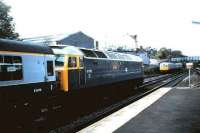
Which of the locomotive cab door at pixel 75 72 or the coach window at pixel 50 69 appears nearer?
the coach window at pixel 50 69

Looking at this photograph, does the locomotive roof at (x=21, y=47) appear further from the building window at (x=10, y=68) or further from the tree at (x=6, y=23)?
the tree at (x=6, y=23)

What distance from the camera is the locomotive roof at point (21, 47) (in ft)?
36.6

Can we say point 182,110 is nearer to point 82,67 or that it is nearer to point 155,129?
point 155,129

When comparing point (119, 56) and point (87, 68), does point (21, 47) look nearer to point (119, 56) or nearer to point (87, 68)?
point (87, 68)

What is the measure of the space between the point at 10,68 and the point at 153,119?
6.40 metres

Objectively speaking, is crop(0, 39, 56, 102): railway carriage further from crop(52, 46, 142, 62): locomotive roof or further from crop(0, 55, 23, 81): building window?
crop(52, 46, 142, 62): locomotive roof

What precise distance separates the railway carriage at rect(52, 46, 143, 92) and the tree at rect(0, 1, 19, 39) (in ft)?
60.4

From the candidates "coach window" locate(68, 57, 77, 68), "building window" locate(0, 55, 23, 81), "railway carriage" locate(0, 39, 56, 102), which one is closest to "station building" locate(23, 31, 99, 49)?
"coach window" locate(68, 57, 77, 68)

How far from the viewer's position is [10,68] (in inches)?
444

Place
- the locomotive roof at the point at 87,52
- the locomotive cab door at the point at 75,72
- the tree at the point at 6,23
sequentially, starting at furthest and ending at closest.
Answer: the tree at the point at 6,23 < the locomotive roof at the point at 87,52 < the locomotive cab door at the point at 75,72

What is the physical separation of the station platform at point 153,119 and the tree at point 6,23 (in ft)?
83.9

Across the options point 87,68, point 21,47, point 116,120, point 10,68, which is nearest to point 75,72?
point 87,68

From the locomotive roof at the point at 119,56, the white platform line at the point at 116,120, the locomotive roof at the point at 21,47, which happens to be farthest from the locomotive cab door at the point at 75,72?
the locomotive roof at the point at 119,56

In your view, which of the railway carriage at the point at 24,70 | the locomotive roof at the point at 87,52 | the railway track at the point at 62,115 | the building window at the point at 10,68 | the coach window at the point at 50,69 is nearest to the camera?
the building window at the point at 10,68
